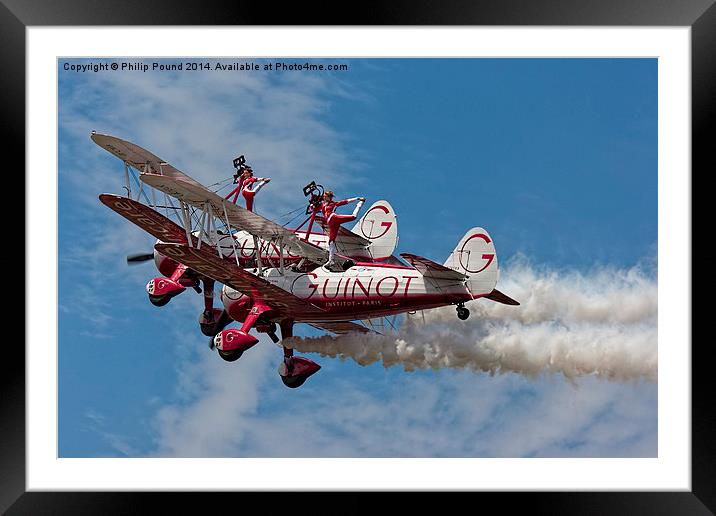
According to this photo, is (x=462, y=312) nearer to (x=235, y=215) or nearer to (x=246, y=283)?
(x=246, y=283)

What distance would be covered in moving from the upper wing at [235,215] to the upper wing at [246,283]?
2.95ft

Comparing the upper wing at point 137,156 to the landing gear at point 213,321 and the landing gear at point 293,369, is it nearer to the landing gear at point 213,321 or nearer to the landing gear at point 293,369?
the landing gear at point 213,321

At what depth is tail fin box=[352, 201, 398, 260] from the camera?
33.9 meters

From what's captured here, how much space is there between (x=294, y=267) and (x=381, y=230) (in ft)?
7.99

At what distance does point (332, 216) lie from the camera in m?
31.8

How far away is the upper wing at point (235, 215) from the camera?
102 ft

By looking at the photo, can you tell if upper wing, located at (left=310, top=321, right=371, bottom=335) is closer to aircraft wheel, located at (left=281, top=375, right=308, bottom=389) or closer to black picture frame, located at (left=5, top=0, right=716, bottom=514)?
aircraft wheel, located at (left=281, top=375, right=308, bottom=389)

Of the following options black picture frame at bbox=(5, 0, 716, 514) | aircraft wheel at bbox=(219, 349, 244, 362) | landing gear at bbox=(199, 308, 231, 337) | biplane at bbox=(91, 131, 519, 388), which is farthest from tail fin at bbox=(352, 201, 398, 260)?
black picture frame at bbox=(5, 0, 716, 514)
